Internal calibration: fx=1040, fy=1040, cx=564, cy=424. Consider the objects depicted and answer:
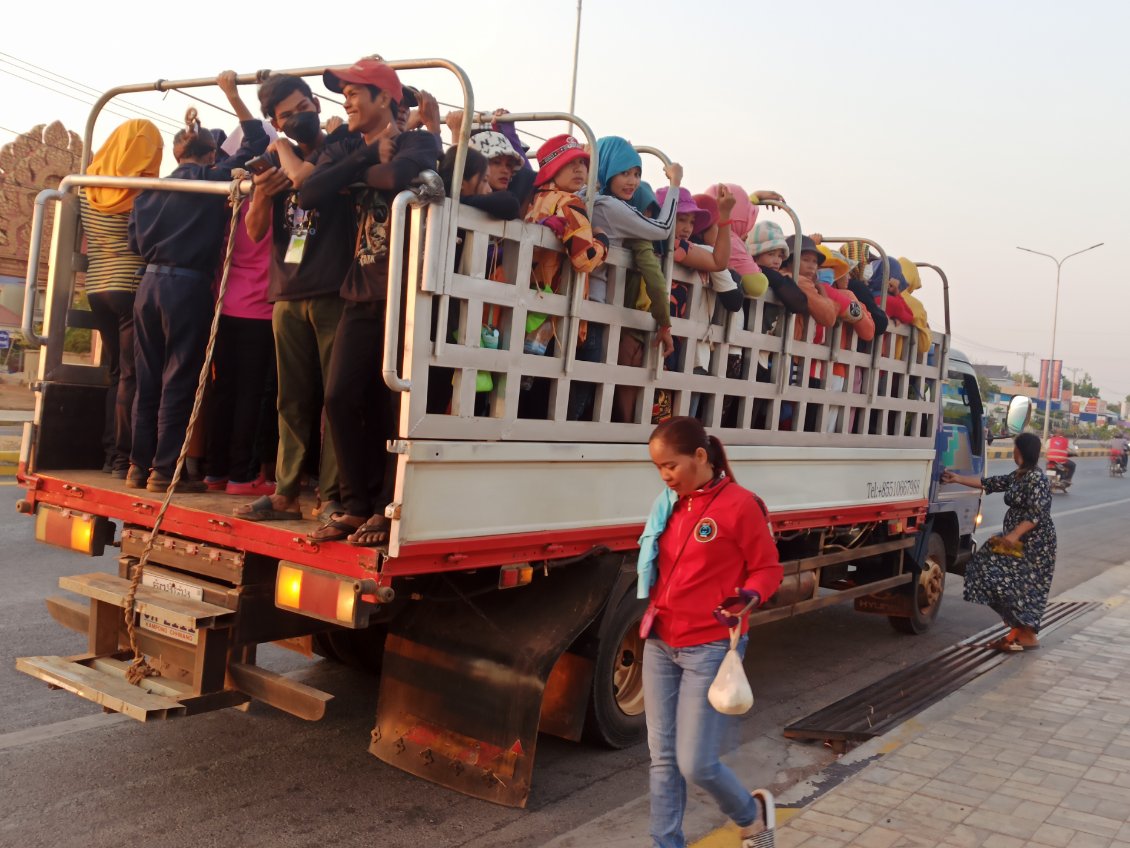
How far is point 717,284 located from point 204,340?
2.50 meters

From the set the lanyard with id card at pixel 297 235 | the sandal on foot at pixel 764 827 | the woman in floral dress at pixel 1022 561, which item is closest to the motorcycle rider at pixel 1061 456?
the woman in floral dress at pixel 1022 561

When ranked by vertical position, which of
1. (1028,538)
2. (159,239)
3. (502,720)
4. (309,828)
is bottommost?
(309,828)

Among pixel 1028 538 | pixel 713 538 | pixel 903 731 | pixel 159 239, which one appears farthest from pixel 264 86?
pixel 1028 538

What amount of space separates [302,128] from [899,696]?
470cm

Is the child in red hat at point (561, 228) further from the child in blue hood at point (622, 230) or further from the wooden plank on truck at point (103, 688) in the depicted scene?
the wooden plank on truck at point (103, 688)

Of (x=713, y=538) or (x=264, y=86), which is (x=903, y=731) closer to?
(x=713, y=538)

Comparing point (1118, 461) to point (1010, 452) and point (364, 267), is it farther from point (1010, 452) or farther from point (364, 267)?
point (364, 267)

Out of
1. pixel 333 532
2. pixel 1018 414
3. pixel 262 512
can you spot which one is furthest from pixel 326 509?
pixel 1018 414

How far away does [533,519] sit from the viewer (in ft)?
13.9

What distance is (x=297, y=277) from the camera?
13.8ft

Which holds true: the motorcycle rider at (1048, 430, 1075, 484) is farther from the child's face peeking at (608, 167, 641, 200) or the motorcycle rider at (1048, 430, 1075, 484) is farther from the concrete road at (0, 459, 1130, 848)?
the child's face peeking at (608, 167, 641, 200)

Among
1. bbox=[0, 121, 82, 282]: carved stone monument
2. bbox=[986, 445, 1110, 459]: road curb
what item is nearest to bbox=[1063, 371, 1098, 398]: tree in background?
bbox=[986, 445, 1110, 459]: road curb

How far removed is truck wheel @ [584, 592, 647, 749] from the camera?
4668mm

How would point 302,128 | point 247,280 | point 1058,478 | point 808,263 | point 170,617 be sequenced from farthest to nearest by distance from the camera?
point 1058,478 → point 808,263 → point 247,280 → point 302,128 → point 170,617
